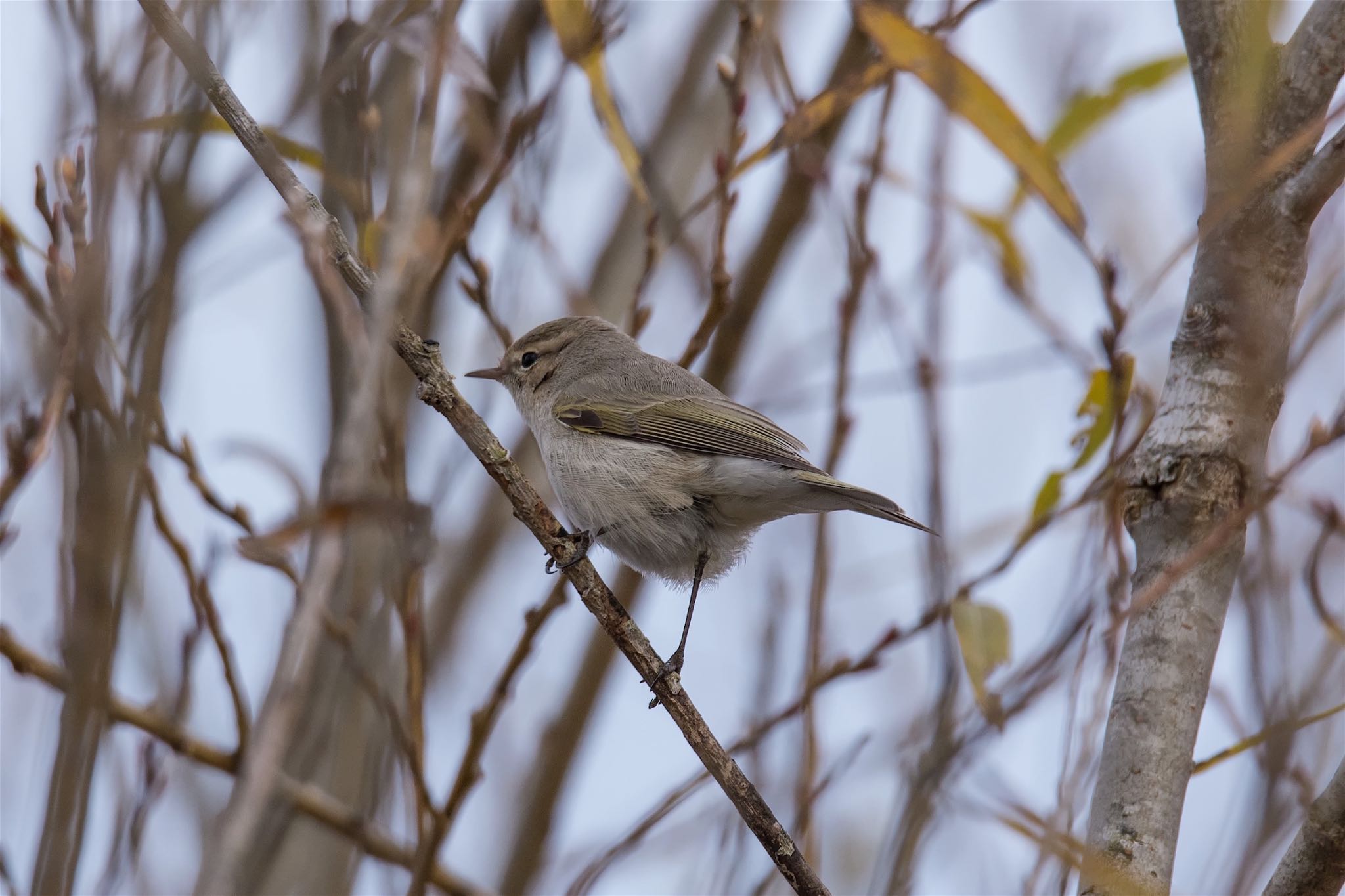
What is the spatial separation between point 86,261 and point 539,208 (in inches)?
70.0

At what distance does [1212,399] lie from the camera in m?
2.21

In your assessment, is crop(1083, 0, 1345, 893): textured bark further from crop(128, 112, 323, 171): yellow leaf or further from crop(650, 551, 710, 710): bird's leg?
crop(128, 112, 323, 171): yellow leaf

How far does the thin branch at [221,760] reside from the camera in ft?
9.12

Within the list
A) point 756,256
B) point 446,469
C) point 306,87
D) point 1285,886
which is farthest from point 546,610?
point 756,256

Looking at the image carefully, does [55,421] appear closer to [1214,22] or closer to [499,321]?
[499,321]

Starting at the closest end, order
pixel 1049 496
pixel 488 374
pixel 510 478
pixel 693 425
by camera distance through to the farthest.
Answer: pixel 510 478 < pixel 1049 496 < pixel 693 425 < pixel 488 374

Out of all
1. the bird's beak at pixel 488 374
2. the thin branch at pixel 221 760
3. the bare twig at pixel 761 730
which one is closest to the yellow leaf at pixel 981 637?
the bare twig at pixel 761 730

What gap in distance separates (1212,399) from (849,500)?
138 cm

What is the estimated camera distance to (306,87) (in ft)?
9.03

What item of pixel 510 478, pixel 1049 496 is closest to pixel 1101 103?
pixel 1049 496

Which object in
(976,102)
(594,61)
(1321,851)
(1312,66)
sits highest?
(594,61)

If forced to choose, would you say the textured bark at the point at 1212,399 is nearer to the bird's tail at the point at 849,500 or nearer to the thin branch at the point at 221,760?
the bird's tail at the point at 849,500

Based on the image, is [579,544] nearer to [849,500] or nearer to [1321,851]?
[849,500]

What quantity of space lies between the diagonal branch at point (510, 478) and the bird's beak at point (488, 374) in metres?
1.87
